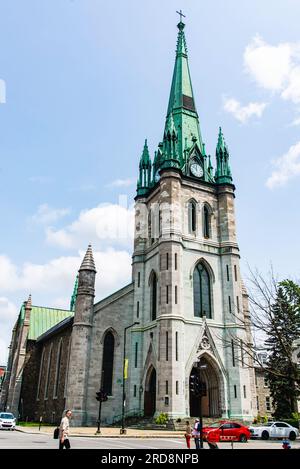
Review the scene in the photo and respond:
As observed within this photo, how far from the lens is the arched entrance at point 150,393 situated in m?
34.2

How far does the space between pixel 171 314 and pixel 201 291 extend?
5169mm

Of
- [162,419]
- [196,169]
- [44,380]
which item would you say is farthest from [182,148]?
[44,380]

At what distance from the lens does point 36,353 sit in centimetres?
5409

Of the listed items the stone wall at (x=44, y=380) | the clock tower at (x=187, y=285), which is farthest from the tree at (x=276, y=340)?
the stone wall at (x=44, y=380)

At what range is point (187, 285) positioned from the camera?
36031mm

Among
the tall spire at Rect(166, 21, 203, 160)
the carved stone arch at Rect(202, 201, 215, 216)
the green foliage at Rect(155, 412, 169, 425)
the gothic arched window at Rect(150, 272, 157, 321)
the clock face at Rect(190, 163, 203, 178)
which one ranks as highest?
the tall spire at Rect(166, 21, 203, 160)

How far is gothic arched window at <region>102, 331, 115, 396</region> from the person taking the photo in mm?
35250

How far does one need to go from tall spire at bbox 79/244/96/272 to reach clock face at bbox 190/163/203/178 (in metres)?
12.9

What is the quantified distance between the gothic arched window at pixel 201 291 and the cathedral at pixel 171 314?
9cm

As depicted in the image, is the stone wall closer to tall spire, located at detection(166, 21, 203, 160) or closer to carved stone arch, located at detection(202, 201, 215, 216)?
carved stone arch, located at detection(202, 201, 215, 216)

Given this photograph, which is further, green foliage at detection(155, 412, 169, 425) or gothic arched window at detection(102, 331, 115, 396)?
gothic arched window at detection(102, 331, 115, 396)

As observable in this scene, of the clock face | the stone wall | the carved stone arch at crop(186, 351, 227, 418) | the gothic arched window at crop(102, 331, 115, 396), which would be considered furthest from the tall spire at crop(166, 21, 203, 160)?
the stone wall

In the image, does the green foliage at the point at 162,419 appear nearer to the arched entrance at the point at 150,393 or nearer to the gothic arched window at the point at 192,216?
the arched entrance at the point at 150,393
